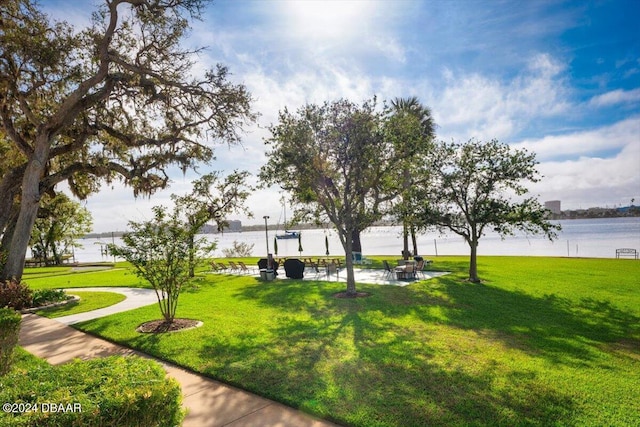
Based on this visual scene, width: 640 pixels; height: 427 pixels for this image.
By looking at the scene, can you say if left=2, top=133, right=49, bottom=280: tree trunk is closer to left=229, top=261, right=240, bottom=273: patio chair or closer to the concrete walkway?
the concrete walkway

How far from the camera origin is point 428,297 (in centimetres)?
1371

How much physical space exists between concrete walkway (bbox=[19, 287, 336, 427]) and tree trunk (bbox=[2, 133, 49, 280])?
567cm

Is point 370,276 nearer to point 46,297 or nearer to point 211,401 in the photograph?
point 46,297

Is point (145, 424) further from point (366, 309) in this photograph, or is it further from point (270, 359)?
point (366, 309)

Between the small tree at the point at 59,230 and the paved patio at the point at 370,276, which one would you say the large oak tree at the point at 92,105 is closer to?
the paved patio at the point at 370,276

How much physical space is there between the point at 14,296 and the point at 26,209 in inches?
146

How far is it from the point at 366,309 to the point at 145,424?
9.50 meters

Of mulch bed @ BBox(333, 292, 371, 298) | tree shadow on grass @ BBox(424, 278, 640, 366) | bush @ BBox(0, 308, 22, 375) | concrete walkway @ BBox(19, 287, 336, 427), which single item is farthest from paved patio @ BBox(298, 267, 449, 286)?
bush @ BBox(0, 308, 22, 375)

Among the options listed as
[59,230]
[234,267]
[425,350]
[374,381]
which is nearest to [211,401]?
[374,381]

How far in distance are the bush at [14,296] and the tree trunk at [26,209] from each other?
3.50 ft

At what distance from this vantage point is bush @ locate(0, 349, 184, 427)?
2.55 metres

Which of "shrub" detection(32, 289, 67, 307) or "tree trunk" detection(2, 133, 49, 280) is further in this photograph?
"tree trunk" detection(2, 133, 49, 280)

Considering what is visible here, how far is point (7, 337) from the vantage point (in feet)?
19.5

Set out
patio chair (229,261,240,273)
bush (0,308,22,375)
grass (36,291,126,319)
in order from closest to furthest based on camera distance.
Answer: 1. bush (0,308,22,375)
2. grass (36,291,126,319)
3. patio chair (229,261,240,273)
